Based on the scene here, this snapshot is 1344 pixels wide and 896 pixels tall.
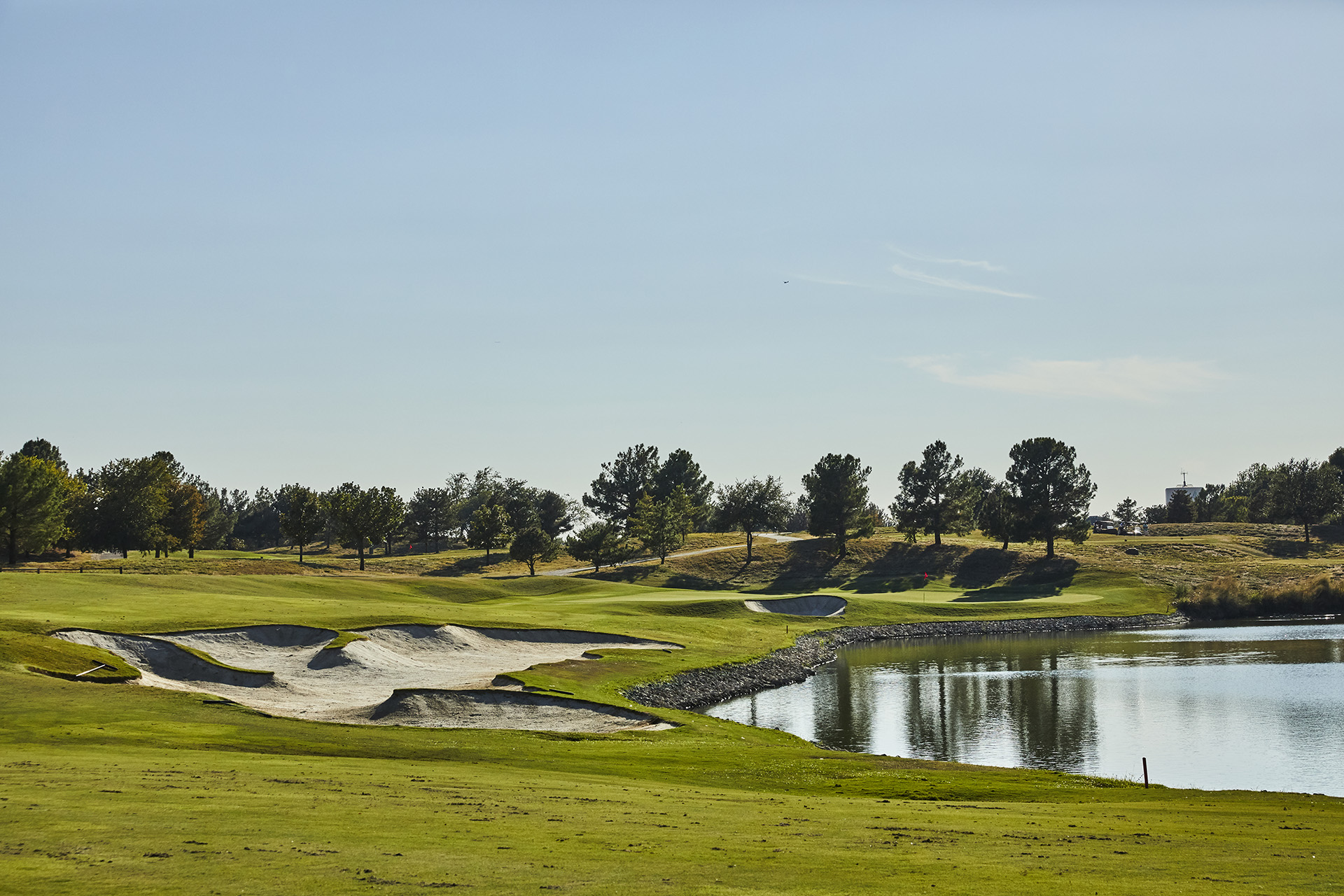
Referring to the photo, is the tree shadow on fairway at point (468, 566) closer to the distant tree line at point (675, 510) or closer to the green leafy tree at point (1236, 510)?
the distant tree line at point (675, 510)

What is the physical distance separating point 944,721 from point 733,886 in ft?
125

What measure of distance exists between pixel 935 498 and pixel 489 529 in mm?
58992

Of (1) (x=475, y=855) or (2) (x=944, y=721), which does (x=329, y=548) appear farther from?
(1) (x=475, y=855)

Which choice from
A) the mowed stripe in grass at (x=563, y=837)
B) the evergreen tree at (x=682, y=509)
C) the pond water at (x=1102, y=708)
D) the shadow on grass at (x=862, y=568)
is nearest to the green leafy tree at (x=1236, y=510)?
the shadow on grass at (x=862, y=568)

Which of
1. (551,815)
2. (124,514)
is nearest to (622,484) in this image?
(124,514)

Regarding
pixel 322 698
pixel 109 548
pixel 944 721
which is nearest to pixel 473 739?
pixel 322 698

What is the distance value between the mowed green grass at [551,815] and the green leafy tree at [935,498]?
92.5 m

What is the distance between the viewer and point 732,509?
450ft

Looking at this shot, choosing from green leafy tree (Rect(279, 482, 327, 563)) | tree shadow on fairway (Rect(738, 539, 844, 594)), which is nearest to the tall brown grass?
tree shadow on fairway (Rect(738, 539, 844, 594))

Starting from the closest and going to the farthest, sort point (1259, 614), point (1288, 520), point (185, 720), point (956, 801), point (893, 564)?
point (956, 801)
point (185, 720)
point (1259, 614)
point (893, 564)
point (1288, 520)

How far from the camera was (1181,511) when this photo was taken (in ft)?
596

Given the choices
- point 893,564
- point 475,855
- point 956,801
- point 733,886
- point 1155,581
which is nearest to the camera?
point 733,886

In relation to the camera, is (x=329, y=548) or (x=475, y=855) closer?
(x=475, y=855)

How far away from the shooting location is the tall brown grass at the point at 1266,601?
98.7 metres
